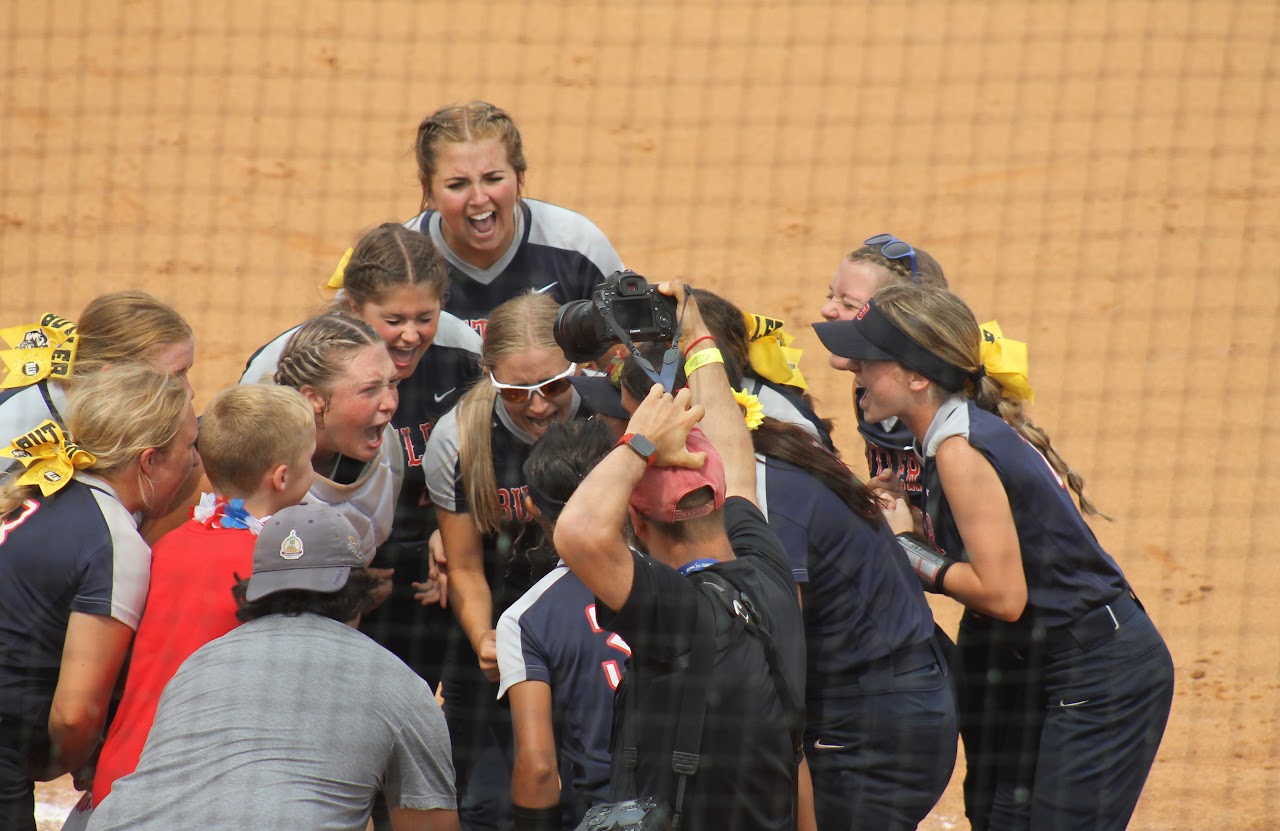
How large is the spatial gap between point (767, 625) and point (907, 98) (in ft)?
29.0

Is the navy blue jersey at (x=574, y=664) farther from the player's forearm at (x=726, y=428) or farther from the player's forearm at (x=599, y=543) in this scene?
the player's forearm at (x=599, y=543)

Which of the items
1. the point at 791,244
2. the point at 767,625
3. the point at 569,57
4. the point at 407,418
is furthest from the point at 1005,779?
the point at 569,57

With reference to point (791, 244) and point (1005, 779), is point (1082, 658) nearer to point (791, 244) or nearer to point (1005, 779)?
point (1005, 779)

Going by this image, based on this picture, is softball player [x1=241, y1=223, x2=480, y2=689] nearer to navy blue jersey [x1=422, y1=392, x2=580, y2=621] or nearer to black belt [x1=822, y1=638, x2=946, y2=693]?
navy blue jersey [x1=422, y1=392, x2=580, y2=621]

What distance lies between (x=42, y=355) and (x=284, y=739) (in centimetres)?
161

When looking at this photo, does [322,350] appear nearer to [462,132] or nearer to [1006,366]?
[462,132]

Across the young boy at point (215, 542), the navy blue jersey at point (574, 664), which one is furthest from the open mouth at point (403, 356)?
the navy blue jersey at point (574, 664)

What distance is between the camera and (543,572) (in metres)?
3.90

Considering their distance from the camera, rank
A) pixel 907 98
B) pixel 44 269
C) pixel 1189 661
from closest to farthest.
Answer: pixel 1189 661 → pixel 44 269 → pixel 907 98

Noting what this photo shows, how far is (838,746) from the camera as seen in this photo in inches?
132

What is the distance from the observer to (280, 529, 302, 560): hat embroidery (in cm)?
274

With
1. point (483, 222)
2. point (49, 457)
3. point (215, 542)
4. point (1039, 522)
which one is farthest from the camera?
point (483, 222)

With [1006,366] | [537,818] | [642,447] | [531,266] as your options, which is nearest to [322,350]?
[531,266]

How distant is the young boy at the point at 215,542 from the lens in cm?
290
